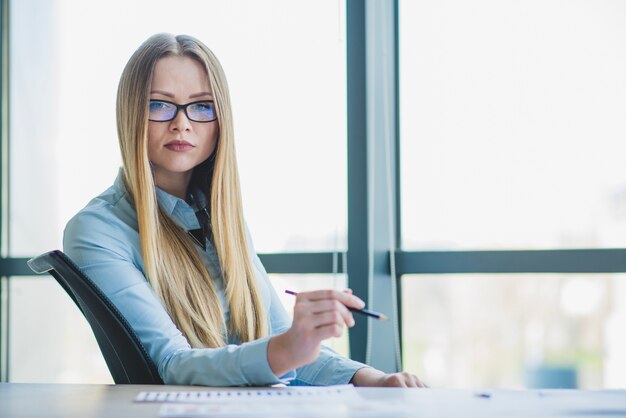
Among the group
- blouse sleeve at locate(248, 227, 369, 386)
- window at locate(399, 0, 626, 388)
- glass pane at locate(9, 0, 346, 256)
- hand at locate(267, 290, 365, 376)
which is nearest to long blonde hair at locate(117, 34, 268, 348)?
blouse sleeve at locate(248, 227, 369, 386)

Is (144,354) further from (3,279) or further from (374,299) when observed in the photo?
(3,279)

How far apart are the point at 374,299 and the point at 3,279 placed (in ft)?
4.92

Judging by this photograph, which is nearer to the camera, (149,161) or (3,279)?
(149,161)

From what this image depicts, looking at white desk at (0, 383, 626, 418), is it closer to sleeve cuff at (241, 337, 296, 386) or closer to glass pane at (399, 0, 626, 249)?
sleeve cuff at (241, 337, 296, 386)

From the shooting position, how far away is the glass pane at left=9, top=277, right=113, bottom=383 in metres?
3.10

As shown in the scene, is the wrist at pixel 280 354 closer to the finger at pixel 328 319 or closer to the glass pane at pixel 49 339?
the finger at pixel 328 319

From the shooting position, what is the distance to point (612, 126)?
8.19 feet

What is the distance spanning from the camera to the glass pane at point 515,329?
2.57 meters

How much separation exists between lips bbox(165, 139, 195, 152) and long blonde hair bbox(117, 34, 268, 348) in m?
0.07

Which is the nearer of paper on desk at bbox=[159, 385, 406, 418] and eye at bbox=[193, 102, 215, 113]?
paper on desk at bbox=[159, 385, 406, 418]

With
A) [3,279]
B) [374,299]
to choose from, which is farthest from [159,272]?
[3,279]

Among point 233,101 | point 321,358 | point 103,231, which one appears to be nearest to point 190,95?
point 103,231

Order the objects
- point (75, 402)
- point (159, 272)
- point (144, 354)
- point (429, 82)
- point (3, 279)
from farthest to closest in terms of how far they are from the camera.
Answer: point (3, 279) → point (429, 82) → point (159, 272) → point (144, 354) → point (75, 402)

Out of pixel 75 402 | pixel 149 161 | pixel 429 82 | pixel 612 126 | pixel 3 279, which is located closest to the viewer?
pixel 75 402
